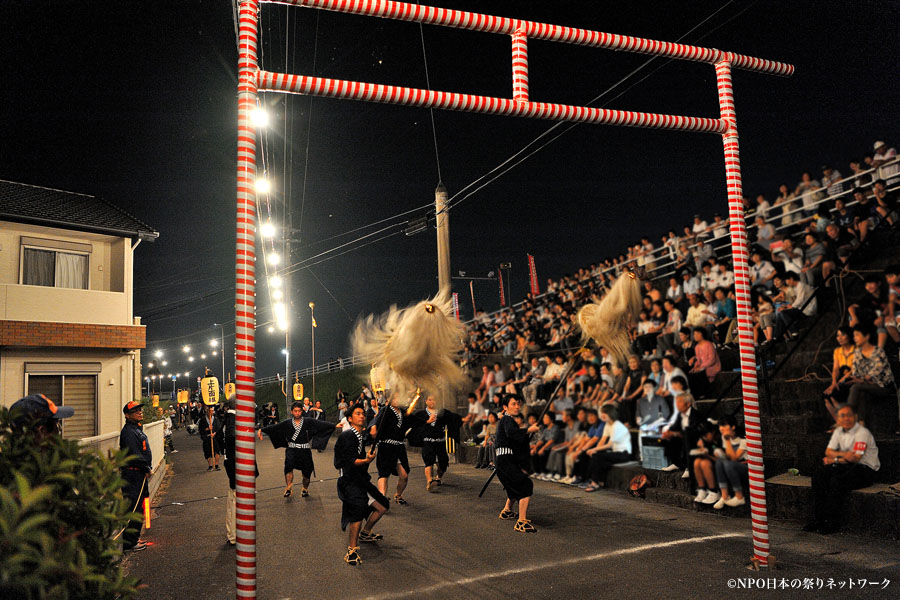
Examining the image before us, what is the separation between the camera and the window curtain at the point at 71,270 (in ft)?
53.5

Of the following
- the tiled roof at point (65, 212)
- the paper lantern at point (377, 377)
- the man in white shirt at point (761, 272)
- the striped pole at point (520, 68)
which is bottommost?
the paper lantern at point (377, 377)

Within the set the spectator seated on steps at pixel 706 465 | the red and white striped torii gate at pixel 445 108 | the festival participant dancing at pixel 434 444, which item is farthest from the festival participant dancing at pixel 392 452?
the red and white striped torii gate at pixel 445 108

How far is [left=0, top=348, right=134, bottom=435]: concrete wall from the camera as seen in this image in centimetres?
1492

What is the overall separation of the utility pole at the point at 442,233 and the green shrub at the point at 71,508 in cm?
1375

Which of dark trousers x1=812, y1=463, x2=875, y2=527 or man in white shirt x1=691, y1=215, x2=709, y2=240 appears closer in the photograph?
dark trousers x1=812, y1=463, x2=875, y2=527

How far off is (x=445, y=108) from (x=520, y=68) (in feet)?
2.64

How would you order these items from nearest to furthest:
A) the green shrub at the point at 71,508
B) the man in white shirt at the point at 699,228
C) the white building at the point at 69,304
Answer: the green shrub at the point at 71,508 → the man in white shirt at the point at 699,228 → the white building at the point at 69,304

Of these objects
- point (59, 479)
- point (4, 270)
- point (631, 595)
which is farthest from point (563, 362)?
point (4, 270)

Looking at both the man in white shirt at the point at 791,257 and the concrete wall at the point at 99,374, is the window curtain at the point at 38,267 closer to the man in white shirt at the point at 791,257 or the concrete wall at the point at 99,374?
the concrete wall at the point at 99,374

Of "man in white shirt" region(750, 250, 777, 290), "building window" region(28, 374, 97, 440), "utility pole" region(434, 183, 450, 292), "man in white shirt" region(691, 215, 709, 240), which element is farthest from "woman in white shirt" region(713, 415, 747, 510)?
"building window" region(28, 374, 97, 440)

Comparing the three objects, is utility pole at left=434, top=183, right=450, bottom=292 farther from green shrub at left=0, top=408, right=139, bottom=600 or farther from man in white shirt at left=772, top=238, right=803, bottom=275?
green shrub at left=0, top=408, right=139, bottom=600

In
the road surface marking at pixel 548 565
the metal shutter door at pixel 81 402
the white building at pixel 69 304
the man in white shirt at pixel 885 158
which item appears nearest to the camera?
the road surface marking at pixel 548 565

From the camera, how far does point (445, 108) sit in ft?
17.0

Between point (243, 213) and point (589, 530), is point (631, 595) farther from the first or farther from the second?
point (243, 213)
